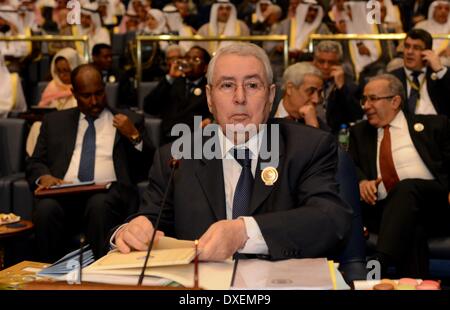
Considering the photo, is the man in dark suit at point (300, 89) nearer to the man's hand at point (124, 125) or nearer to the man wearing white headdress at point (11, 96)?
the man's hand at point (124, 125)

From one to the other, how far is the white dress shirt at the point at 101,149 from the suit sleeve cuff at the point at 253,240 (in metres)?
2.94

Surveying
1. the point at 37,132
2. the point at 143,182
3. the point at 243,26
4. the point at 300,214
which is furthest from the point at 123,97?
the point at 300,214

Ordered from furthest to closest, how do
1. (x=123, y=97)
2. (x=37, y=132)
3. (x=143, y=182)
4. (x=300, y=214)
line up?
(x=123, y=97) < (x=37, y=132) < (x=143, y=182) < (x=300, y=214)

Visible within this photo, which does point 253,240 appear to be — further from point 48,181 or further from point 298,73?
point 298,73

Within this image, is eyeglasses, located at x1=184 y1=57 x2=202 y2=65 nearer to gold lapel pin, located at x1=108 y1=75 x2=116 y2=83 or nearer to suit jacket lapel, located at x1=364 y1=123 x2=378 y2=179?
gold lapel pin, located at x1=108 y1=75 x2=116 y2=83

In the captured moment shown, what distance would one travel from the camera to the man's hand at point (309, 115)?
15.1 ft

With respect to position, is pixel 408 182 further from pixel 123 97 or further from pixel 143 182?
pixel 123 97

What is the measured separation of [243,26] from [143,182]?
455 cm

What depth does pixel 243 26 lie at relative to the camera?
9.16m

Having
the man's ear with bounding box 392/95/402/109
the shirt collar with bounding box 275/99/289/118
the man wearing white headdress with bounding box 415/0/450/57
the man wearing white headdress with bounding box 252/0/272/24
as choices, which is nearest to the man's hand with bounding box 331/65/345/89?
the shirt collar with bounding box 275/99/289/118

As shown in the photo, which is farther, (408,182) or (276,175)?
(408,182)

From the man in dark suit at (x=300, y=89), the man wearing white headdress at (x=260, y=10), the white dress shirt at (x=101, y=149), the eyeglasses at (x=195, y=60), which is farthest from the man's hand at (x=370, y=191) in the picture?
the man wearing white headdress at (x=260, y=10)

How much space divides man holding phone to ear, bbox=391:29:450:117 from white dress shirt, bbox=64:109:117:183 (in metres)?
2.10

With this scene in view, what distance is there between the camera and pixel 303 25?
8.53 meters
